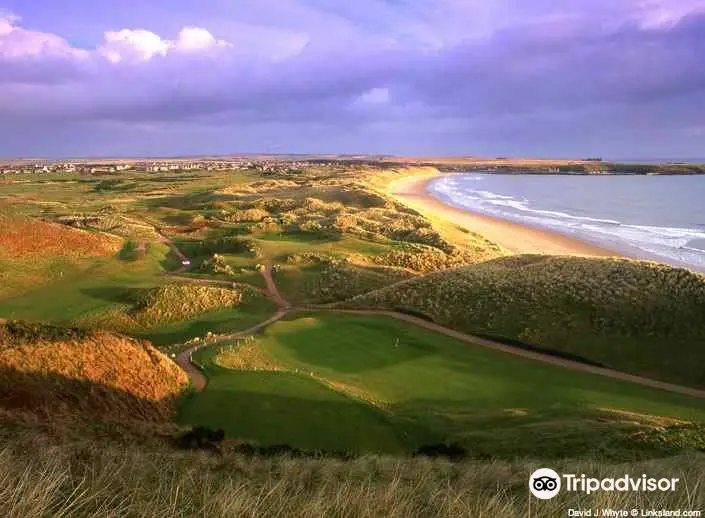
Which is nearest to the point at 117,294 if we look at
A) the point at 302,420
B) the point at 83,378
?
the point at 83,378

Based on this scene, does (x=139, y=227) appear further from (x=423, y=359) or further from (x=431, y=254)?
(x=423, y=359)

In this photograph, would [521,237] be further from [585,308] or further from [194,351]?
[194,351]

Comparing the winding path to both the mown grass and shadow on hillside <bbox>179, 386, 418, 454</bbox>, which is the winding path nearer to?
the mown grass

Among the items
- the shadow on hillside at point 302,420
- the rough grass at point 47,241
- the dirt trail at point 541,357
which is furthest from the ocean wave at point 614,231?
the rough grass at point 47,241

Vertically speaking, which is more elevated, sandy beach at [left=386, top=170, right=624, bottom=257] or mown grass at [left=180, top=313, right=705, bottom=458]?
sandy beach at [left=386, top=170, right=624, bottom=257]

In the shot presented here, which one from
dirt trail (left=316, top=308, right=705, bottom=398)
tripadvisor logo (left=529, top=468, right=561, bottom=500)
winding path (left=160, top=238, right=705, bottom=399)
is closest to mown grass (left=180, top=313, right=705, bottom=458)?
winding path (left=160, top=238, right=705, bottom=399)

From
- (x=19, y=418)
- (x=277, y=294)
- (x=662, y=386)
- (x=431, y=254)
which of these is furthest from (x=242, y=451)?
(x=431, y=254)

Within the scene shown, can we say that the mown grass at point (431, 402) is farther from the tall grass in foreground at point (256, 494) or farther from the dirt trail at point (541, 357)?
the tall grass in foreground at point (256, 494)
